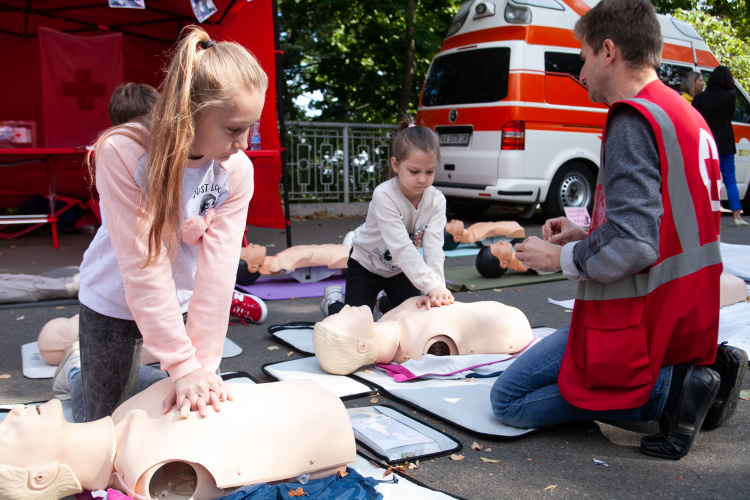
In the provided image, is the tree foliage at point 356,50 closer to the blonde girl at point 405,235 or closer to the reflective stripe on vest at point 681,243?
the blonde girl at point 405,235

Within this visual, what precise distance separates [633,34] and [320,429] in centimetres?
156

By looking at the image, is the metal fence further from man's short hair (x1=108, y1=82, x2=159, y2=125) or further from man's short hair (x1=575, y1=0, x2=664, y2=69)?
man's short hair (x1=575, y1=0, x2=664, y2=69)

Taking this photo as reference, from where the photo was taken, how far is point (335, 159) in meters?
10.4

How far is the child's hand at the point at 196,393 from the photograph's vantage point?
5.84 ft

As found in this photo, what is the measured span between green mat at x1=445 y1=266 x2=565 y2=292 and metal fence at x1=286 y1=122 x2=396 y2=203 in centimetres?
497

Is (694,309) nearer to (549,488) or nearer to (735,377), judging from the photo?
(735,377)

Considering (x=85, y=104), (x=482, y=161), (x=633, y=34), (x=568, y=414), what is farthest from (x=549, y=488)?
(x=85, y=104)

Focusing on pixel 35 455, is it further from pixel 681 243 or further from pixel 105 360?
pixel 681 243

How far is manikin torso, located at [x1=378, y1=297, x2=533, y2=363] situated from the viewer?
310cm

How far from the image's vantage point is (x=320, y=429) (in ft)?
6.29

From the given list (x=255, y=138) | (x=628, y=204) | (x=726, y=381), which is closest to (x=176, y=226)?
(x=628, y=204)

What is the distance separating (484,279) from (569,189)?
11.7ft

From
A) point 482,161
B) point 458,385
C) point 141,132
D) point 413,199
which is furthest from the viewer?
point 482,161

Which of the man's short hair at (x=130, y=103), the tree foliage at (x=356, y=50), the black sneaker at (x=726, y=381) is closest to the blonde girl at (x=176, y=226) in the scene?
the man's short hair at (x=130, y=103)
